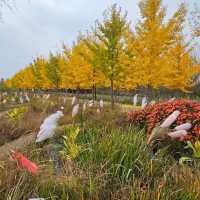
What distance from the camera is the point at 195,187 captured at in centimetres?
427

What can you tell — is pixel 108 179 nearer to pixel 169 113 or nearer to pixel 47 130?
pixel 47 130

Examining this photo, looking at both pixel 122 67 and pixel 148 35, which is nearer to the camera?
pixel 148 35

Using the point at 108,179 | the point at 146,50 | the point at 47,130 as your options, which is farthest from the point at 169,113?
the point at 146,50

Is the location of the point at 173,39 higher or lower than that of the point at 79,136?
higher

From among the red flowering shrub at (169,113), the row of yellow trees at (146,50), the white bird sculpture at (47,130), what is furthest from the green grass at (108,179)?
the row of yellow trees at (146,50)

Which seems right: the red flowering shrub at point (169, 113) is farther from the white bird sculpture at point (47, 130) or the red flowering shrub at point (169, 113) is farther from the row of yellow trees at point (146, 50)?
the row of yellow trees at point (146, 50)

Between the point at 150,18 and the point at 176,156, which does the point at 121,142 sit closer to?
the point at 176,156

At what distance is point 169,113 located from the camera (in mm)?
9523

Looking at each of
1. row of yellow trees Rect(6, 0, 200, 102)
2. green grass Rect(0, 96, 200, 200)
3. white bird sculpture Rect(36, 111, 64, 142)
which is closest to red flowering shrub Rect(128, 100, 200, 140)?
green grass Rect(0, 96, 200, 200)

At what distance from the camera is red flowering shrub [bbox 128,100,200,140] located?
879cm

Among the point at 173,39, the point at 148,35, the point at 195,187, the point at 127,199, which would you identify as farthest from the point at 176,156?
the point at 173,39

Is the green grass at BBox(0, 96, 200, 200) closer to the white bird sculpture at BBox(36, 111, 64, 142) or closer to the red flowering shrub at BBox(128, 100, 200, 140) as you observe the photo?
the white bird sculpture at BBox(36, 111, 64, 142)

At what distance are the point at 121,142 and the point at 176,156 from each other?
2.73m

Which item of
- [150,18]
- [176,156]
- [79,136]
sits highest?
[150,18]
